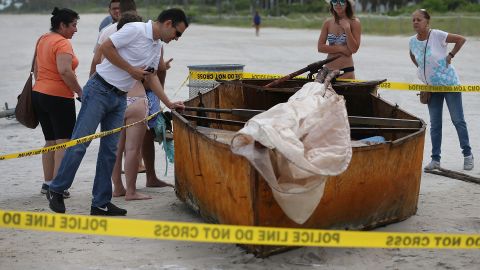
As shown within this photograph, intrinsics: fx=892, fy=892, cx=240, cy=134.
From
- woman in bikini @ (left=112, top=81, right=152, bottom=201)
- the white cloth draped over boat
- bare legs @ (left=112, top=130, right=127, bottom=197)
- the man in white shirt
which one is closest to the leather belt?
the man in white shirt

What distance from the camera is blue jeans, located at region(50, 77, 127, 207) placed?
281 inches

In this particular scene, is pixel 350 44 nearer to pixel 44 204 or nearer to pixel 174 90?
pixel 44 204

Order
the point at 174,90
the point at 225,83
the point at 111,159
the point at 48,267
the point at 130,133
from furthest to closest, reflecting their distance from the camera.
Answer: the point at 174,90 → the point at 225,83 → the point at 130,133 → the point at 111,159 → the point at 48,267

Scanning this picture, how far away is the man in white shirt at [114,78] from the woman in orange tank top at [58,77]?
0.79 m

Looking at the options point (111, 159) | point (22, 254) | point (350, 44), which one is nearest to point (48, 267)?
point (22, 254)

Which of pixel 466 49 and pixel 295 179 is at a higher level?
pixel 295 179

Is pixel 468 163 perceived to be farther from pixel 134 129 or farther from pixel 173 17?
pixel 173 17

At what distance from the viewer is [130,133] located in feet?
26.1

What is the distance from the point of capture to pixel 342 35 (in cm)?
948

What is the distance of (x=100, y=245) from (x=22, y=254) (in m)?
0.57

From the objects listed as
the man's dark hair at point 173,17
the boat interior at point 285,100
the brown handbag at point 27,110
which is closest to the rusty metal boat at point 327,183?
the boat interior at point 285,100

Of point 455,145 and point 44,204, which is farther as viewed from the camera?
point 455,145

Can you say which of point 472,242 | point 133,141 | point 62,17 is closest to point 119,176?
point 133,141

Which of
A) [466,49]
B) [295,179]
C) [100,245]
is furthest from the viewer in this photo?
[466,49]
